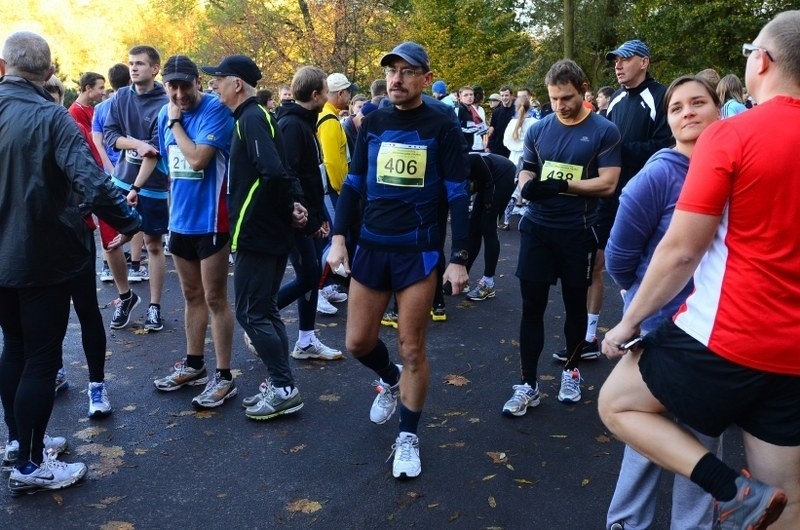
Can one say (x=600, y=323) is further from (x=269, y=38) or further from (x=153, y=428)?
(x=269, y=38)

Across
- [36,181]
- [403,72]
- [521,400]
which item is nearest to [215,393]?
[36,181]

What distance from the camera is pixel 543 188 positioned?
4.40 meters

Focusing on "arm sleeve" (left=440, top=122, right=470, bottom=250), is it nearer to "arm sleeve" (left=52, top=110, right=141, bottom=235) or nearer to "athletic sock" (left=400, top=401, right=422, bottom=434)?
"athletic sock" (left=400, top=401, right=422, bottom=434)

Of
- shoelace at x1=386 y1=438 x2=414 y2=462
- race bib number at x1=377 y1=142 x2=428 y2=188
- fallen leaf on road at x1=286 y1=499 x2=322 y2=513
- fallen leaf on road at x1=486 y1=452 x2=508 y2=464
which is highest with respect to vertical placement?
race bib number at x1=377 y1=142 x2=428 y2=188

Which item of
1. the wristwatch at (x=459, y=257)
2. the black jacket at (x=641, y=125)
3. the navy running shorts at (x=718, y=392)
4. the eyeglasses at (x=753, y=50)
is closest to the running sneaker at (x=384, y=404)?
the wristwatch at (x=459, y=257)

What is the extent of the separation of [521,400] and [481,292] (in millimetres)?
3025

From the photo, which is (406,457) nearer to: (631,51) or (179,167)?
(179,167)

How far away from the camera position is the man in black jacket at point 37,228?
3424 mm

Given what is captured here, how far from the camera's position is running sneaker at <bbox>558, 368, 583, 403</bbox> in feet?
15.7

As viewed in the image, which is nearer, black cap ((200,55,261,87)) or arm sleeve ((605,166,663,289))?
arm sleeve ((605,166,663,289))

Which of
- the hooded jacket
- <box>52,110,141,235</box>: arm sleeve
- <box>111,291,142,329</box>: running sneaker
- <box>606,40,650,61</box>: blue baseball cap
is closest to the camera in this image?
the hooded jacket

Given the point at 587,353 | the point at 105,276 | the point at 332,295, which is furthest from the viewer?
the point at 105,276

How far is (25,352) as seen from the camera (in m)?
3.64

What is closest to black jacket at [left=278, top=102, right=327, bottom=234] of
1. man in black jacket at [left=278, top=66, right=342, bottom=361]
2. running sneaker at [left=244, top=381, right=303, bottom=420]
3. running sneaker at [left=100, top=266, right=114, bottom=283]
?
man in black jacket at [left=278, top=66, right=342, bottom=361]
